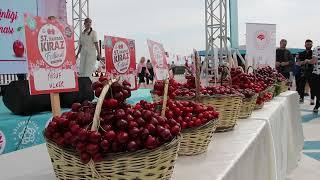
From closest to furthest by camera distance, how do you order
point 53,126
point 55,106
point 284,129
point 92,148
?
point 92,148 < point 53,126 < point 55,106 < point 284,129

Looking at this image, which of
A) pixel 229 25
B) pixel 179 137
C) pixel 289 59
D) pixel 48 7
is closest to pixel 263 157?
pixel 179 137

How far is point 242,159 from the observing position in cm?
119

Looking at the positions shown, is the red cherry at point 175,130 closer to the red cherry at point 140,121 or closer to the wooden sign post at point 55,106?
the red cherry at point 140,121

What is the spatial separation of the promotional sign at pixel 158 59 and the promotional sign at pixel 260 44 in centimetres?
271

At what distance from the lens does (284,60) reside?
22.3 feet

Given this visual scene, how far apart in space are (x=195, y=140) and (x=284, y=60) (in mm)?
6031

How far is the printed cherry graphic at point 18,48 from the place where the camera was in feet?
11.0

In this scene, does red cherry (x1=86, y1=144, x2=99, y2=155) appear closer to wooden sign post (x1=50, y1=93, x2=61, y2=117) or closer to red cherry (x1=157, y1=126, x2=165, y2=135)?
red cherry (x1=157, y1=126, x2=165, y2=135)

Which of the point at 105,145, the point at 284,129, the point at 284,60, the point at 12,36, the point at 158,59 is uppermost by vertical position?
the point at 12,36

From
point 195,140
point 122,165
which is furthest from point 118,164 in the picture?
point 195,140

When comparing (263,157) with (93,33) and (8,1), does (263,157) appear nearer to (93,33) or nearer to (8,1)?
(8,1)

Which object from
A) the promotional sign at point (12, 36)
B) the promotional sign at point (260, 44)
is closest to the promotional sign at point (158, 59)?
the promotional sign at point (12, 36)

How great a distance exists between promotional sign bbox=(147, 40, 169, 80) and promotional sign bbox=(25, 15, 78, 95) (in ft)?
1.16

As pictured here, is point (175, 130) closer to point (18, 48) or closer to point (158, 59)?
point (158, 59)
